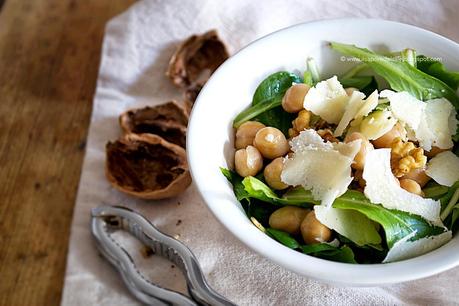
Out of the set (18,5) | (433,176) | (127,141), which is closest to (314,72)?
(433,176)

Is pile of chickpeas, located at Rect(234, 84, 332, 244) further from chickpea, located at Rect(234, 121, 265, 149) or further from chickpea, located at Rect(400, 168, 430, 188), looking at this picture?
chickpea, located at Rect(400, 168, 430, 188)

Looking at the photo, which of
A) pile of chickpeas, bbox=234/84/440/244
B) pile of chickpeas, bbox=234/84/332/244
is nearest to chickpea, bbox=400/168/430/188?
pile of chickpeas, bbox=234/84/440/244

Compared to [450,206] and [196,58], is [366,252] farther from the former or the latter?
[196,58]

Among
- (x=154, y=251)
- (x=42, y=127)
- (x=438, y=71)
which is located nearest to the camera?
(x=438, y=71)

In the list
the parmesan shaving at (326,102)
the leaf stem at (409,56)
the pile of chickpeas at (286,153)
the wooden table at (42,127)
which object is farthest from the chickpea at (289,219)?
the wooden table at (42,127)

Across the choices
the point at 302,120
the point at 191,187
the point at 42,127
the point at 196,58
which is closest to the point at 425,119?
the point at 302,120

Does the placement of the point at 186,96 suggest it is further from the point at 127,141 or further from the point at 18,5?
the point at 18,5
